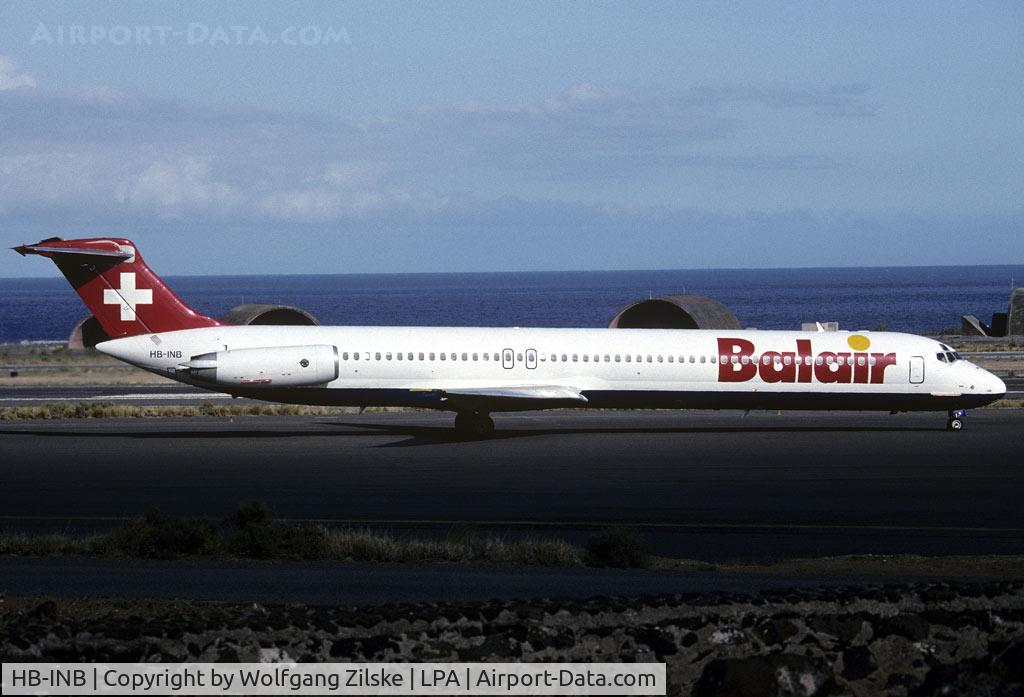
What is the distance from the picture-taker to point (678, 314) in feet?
209

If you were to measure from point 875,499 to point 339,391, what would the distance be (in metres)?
15.2

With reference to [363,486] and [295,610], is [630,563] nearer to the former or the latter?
[295,610]

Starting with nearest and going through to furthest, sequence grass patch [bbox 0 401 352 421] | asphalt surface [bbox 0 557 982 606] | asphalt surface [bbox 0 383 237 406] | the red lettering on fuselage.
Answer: asphalt surface [bbox 0 557 982 606]
the red lettering on fuselage
grass patch [bbox 0 401 352 421]
asphalt surface [bbox 0 383 237 406]

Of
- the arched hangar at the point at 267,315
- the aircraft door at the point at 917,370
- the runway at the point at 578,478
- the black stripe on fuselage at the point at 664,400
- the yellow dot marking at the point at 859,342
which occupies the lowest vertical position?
the runway at the point at 578,478

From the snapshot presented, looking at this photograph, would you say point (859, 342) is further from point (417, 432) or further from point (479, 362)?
point (417, 432)

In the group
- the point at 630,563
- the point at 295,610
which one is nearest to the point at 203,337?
the point at 630,563

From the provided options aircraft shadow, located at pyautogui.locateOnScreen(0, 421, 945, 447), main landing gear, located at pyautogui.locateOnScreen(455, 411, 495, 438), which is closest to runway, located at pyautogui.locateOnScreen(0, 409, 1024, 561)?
aircraft shadow, located at pyautogui.locateOnScreen(0, 421, 945, 447)

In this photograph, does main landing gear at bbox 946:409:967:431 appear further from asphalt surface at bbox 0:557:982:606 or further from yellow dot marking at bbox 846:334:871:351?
asphalt surface at bbox 0:557:982:606

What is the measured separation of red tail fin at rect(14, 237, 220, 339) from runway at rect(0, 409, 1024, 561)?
300cm

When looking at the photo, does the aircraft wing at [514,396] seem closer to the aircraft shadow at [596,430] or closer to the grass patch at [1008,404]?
the aircraft shadow at [596,430]

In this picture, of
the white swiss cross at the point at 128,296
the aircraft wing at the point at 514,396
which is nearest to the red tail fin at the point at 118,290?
the white swiss cross at the point at 128,296

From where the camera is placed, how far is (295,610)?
12.8 meters

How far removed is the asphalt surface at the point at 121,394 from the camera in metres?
46.0

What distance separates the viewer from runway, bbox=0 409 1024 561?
2072 centimetres
